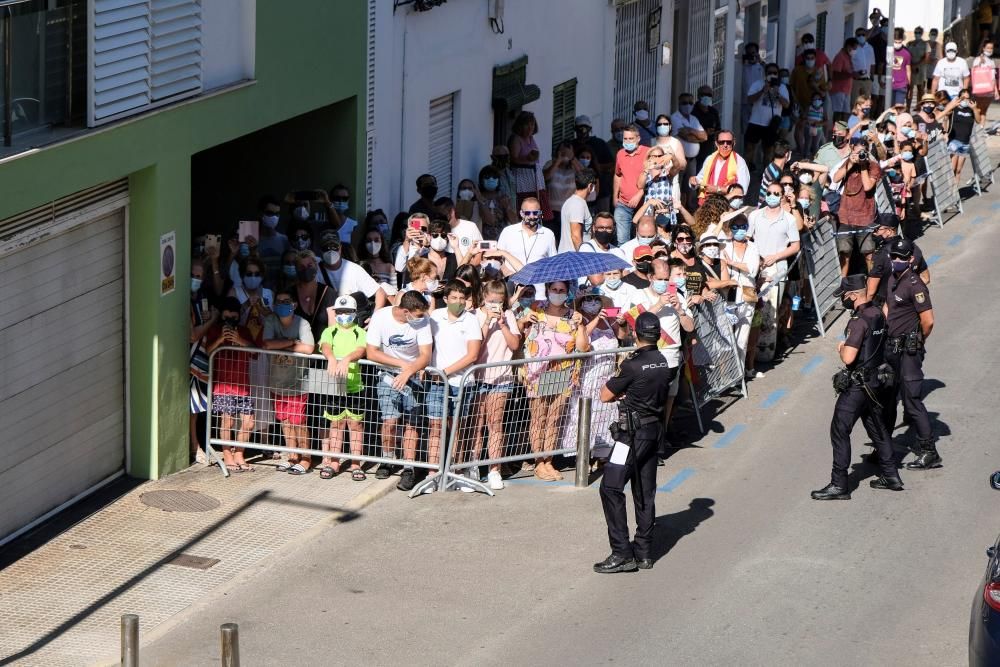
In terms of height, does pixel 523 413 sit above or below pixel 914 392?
below

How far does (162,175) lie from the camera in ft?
44.9

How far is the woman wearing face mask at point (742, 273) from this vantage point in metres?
17.0

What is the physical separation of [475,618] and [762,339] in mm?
7301

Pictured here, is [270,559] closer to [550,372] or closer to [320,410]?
[320,410]

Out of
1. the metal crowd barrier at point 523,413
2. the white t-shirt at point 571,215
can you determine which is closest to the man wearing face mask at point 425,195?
the white t-shirt at point 571,215

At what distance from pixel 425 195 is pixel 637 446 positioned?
256 inches

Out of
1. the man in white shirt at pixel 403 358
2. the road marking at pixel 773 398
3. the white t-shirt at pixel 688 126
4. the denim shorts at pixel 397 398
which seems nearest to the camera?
the man in white shirt at pixel 403 358

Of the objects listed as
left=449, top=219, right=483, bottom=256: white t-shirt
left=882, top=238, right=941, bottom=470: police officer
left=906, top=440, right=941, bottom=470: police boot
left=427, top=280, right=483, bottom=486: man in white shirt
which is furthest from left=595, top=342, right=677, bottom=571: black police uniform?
left=449, top=219, right=483, bottom=256: white t-shirt

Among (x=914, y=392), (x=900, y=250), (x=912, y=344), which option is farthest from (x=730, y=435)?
(x=900, y=250)

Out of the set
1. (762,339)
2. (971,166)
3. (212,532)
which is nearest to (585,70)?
(762,339)

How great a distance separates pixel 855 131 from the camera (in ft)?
81.4

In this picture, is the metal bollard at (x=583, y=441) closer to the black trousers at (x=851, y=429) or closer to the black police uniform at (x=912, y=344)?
the black trousers at (x=851, y=429)

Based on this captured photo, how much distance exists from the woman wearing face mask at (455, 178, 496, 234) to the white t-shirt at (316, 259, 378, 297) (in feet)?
8.34

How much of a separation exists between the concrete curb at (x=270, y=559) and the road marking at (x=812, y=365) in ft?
18.1
